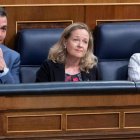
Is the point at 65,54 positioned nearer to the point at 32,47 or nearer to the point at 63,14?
the point at 32,47

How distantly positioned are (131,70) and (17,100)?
729mm

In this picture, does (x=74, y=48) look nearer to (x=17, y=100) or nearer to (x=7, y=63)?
(x=7, y=63)

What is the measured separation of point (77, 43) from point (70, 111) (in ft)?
1.61

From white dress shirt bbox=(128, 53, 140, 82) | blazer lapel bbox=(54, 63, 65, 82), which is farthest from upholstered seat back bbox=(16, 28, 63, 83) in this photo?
white dress shirt bbox=(128, 53, 140, 82)

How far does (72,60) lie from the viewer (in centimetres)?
216

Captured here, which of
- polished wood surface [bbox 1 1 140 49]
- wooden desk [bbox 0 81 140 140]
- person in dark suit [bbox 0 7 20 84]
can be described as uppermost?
polished wood surface [bbox 1 1 140 49]

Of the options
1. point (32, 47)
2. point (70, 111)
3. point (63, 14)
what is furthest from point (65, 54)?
point (70, 111)

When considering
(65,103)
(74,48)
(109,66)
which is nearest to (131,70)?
(109,66)

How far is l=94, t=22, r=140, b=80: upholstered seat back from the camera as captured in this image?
7.68 ft

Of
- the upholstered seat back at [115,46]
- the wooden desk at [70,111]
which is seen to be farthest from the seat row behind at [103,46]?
the wooden desk at [70,111]

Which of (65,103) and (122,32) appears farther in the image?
(122,32)

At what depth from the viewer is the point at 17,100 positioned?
1.68m

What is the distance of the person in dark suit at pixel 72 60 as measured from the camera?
2.12m

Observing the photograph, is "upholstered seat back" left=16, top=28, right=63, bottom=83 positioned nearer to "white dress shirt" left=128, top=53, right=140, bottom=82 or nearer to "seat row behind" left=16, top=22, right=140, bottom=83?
"seat row behind" left=16, top=22, right=140, bottom=83
